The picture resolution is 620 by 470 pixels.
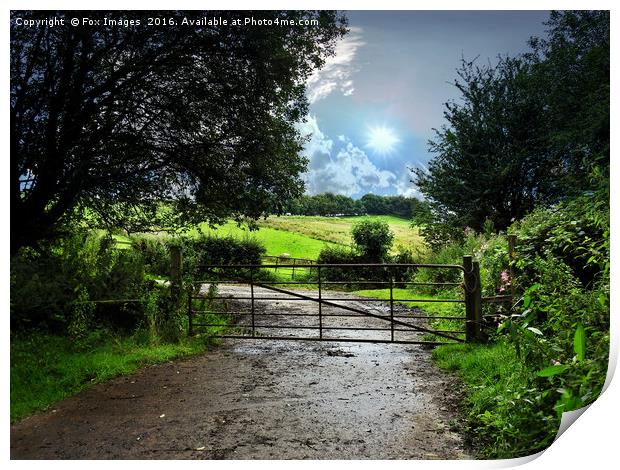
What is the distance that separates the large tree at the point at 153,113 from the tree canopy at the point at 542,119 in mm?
1599

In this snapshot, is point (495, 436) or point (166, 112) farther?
point (166, 112)

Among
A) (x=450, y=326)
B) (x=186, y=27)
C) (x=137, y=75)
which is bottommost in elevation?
(x=450, y=326)

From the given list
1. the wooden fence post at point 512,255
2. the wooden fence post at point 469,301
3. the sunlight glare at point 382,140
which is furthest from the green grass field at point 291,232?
the wooden fence post at point 512,255

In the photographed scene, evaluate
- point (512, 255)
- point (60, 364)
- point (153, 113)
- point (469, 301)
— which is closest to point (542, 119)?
point (512, 255)

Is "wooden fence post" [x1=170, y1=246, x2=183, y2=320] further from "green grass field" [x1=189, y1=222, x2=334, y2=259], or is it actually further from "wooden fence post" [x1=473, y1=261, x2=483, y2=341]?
"wooden fence post" [x1=473, y1=261, x2=483, y2=341]

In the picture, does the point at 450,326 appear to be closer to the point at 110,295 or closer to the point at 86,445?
the point at 110,295

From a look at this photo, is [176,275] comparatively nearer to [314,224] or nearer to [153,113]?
[314,224]

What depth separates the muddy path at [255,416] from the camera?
3.01m

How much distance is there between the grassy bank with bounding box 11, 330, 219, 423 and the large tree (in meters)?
0.76

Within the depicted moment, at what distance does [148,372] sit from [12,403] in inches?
61.0

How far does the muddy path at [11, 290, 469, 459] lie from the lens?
118 inches

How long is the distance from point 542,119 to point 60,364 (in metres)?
4.55

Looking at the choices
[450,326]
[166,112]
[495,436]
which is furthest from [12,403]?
[450,326]

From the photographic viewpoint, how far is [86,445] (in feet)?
9.71
